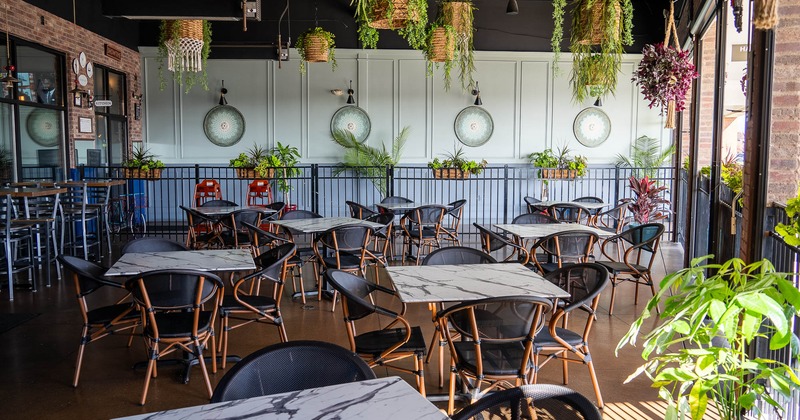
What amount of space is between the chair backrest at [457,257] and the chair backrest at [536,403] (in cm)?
252

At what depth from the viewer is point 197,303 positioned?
12.4ft

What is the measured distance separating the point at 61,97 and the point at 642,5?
9476 mm

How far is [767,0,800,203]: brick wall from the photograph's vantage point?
3.60m

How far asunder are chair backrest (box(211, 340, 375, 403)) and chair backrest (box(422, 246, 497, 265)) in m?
2.14

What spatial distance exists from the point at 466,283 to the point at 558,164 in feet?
27.4

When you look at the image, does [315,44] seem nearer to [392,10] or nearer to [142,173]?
[142,173]

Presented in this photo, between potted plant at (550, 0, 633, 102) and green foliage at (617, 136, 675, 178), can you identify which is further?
green foliage at (617, 136, 675, 178)

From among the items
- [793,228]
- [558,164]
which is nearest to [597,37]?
[793,228]

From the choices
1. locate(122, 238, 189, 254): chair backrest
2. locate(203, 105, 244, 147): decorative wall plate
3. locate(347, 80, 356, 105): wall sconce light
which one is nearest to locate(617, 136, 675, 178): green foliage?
locate(347, 80, 356, 105): wall sconce light

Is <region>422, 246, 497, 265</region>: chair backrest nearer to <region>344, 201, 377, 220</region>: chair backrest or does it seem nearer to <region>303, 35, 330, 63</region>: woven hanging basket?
<region>344, 201, 377, 220</region>: chair backrest

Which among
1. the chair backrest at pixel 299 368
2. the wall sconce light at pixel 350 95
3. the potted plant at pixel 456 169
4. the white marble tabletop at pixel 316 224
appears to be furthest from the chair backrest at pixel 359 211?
the chair backrest at pixel 299 368

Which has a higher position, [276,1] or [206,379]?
[276,1]

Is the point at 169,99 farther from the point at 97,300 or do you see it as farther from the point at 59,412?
the point at 59,412

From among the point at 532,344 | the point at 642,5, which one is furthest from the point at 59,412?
the point at 642,5
